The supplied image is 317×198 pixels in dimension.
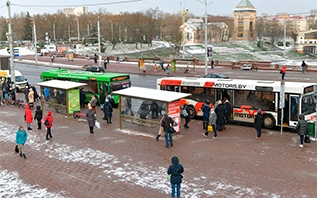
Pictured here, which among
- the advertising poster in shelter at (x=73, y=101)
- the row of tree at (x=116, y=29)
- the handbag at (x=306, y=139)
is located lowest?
the handbag at (x=306, y=139)

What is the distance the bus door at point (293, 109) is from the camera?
17.6 metres

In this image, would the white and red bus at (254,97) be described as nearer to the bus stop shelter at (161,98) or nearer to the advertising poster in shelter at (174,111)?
the bus stop shelter at (161,98)

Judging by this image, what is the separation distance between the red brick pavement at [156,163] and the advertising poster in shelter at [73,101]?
299 cm

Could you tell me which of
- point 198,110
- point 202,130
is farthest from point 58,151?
point 198,110

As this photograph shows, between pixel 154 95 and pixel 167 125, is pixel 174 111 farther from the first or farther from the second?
pixel 167 125

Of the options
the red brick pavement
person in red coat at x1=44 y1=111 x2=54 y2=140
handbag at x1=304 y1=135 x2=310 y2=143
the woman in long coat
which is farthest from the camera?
the woman in long coat

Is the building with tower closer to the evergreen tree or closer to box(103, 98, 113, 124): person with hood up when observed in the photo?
the evergreen tree

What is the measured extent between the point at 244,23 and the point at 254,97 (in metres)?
146

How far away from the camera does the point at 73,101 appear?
880 inches

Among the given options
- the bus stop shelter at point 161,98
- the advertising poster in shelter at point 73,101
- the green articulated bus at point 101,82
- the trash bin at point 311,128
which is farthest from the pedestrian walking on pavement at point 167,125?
the green articulated bus at point 101,82

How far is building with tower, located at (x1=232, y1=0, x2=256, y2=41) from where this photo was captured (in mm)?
158500

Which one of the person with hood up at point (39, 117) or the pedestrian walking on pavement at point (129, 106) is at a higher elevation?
the pedestrian walking on pavement at point (129, 106)

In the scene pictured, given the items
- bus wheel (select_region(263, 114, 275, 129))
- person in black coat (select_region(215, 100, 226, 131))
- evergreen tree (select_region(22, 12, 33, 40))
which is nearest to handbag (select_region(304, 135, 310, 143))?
bus wheel (select_region(263, 114, 275, 129))

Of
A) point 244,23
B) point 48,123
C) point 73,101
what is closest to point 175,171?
point 48,123
